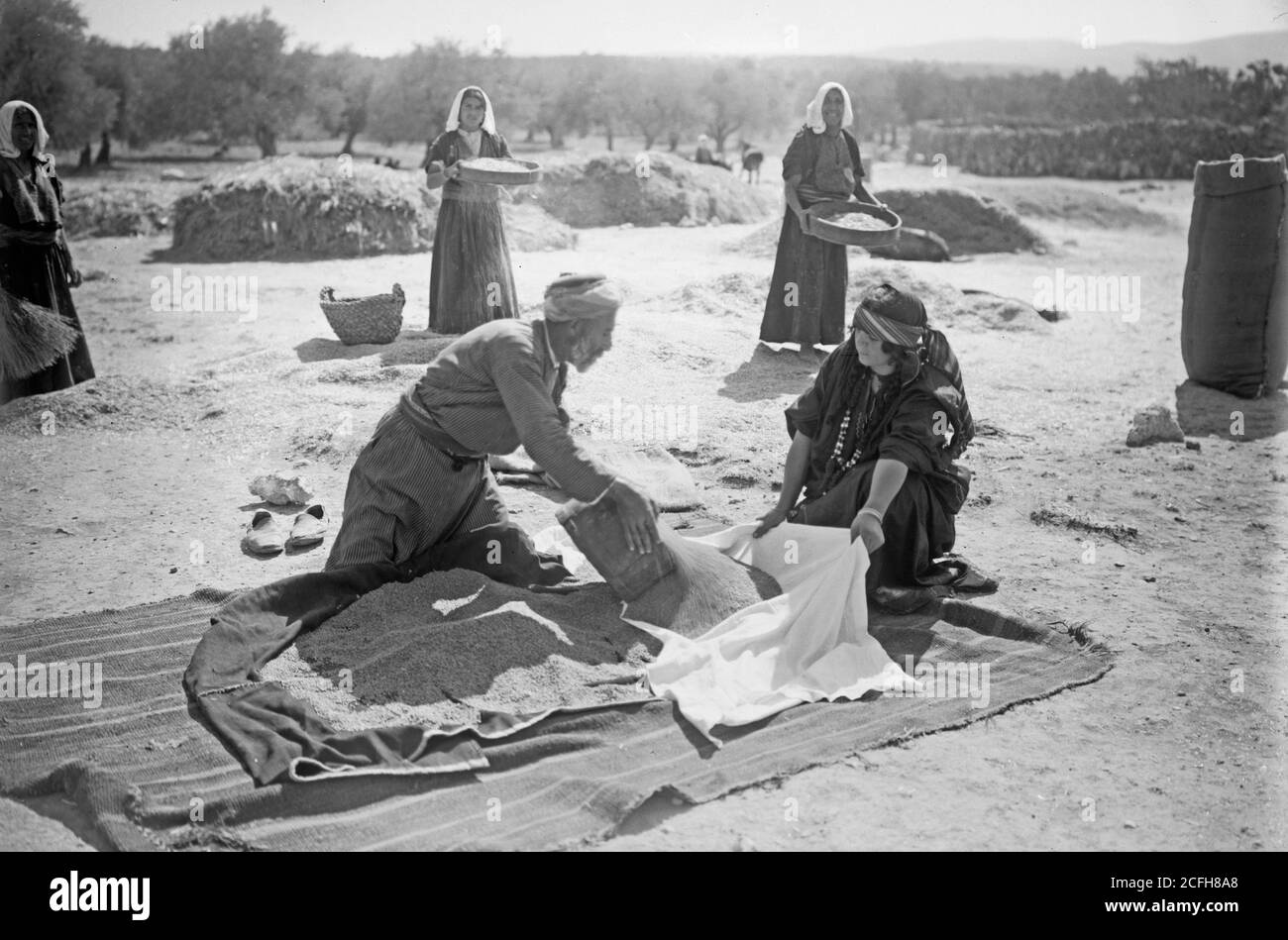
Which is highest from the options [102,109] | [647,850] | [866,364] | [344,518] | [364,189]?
[102,109]

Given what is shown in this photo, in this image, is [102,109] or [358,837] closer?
[358,837]

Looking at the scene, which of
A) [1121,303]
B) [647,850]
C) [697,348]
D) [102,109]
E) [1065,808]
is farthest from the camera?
[102,109]

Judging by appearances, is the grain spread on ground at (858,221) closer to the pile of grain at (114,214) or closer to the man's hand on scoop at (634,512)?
the man's hand on scoop at (634,512)

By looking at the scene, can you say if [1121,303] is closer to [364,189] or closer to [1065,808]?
[364,189]

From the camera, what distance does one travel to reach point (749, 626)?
358 cm

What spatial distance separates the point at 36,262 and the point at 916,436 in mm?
5111

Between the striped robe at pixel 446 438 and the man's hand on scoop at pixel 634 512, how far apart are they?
0.32 feet

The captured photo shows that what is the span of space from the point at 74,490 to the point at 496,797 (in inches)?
126

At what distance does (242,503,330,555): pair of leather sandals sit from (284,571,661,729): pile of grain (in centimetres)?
91

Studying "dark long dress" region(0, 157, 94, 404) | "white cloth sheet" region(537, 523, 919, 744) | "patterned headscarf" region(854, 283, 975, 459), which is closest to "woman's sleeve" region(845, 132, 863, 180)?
"patterned headscarf" region(854, 283, 975, 459)

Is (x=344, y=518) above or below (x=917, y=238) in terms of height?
below

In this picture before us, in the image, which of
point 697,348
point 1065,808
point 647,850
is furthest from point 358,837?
point 697,348

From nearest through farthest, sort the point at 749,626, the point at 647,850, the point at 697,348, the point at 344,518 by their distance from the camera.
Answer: the point at 647,850 < the point at 749,626 < the point at 344,518 < the point at 697,348

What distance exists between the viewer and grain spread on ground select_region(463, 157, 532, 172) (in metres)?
6.91
